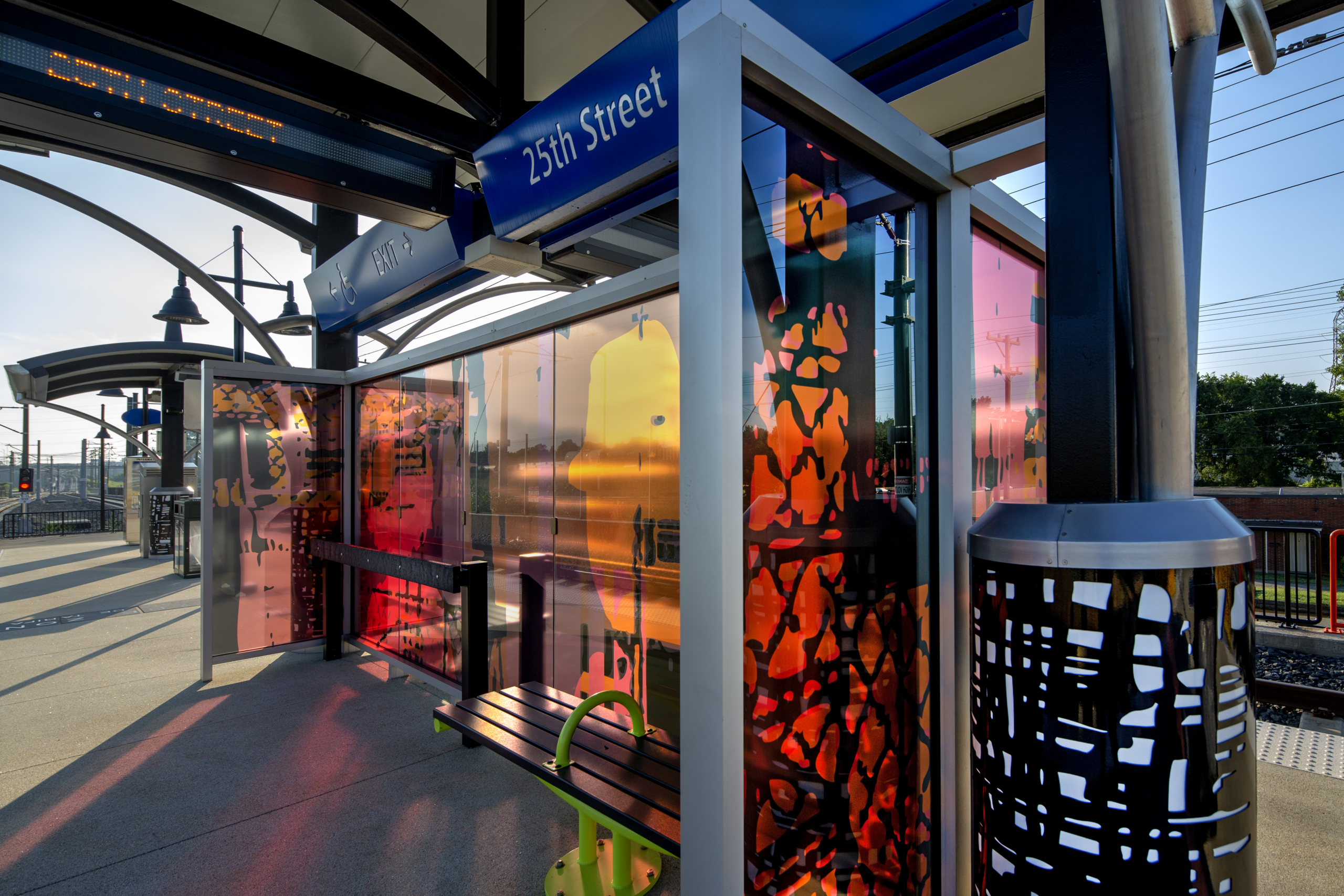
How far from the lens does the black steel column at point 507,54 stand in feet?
14.5

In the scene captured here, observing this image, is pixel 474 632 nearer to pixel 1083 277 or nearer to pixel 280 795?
pixel 280 795

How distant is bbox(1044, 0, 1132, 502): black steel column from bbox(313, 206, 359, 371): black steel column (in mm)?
7139

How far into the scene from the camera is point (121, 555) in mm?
14180

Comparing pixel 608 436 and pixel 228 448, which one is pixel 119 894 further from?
pixel 228 448

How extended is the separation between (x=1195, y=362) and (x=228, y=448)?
6.41 metres

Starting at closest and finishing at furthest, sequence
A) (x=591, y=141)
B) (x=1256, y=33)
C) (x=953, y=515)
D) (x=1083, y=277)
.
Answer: (x=1083, y=277), (x=1256, y=33), (x=953, y=515), (x=591, y=141)

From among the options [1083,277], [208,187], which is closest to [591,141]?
[1083,277]

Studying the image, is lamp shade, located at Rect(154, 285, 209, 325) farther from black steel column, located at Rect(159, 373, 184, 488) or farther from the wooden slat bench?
the wooden slat bench

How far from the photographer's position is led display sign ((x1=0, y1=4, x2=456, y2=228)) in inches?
120

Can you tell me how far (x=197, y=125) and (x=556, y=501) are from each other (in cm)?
269

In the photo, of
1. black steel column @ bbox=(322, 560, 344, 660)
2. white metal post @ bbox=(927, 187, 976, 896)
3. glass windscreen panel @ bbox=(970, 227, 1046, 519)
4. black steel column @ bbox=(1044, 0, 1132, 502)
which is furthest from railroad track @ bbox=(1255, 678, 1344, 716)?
black steel column @ bbox=(322, 560, 344, 660)

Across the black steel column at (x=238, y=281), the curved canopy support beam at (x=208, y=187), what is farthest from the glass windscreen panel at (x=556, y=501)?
the black steel column at (x=238, y=281)

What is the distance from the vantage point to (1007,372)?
96.1 inches

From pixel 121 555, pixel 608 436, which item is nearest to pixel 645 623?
pixel 608 436
